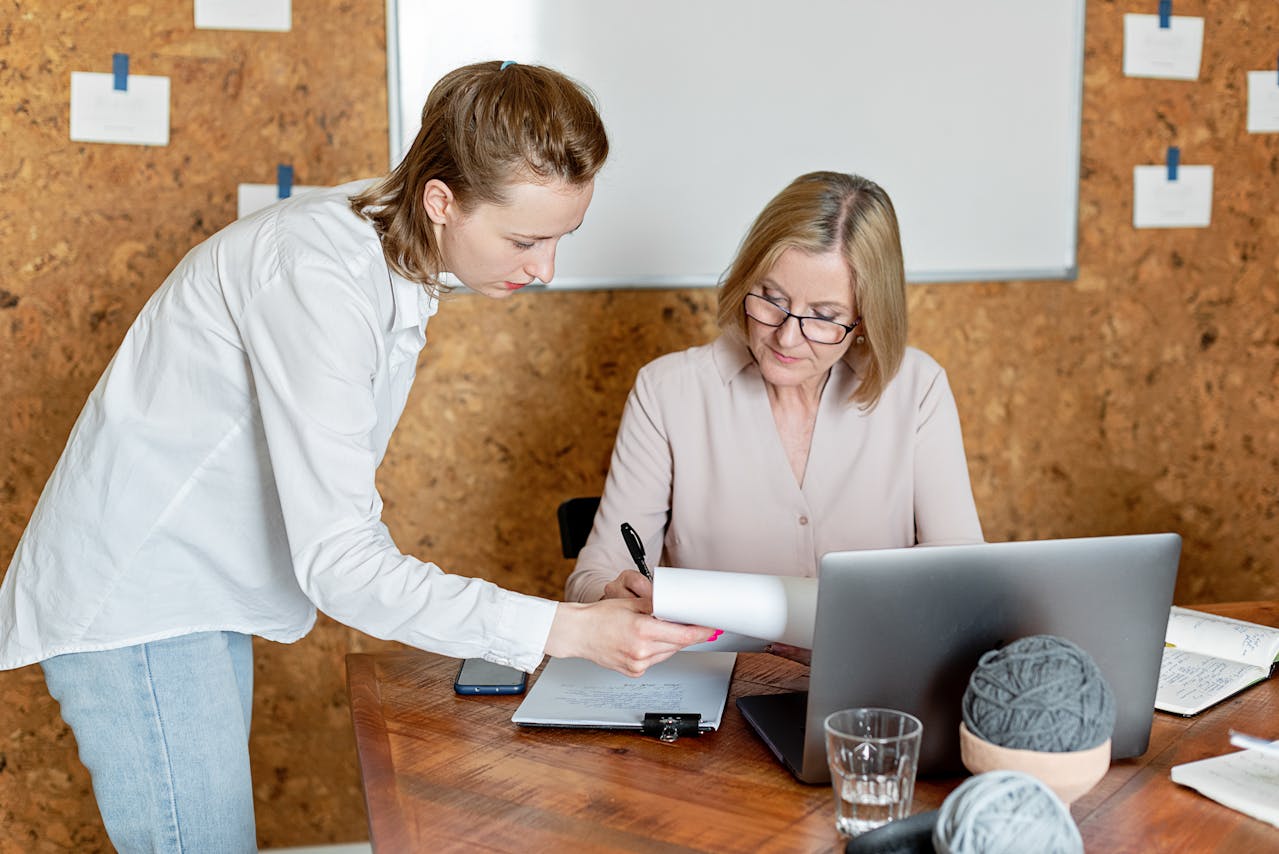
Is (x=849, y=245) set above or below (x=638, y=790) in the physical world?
above

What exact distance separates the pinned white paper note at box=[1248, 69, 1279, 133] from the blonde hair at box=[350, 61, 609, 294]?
2.15m

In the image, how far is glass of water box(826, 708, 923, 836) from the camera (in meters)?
0.99

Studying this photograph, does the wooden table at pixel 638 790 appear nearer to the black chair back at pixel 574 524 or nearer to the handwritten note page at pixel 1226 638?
the handwritten note page at pixel 1226 638

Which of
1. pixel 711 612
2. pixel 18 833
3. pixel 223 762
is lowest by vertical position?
pixel 18 833

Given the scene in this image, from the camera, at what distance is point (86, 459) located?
4.42 ft

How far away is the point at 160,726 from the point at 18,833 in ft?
4.38

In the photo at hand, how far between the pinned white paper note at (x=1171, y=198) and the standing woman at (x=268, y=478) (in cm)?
193

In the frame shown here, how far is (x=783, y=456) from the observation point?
185 centimetres

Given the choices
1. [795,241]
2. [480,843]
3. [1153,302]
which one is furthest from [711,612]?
[1153,302]

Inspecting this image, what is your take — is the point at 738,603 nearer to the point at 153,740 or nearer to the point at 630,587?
the point at 630,587

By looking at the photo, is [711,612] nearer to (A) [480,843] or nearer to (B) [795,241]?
(A) [480,843]

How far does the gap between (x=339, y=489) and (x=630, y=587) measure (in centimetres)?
40

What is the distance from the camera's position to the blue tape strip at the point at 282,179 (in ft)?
7.59

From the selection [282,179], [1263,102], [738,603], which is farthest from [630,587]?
[1263,102]
